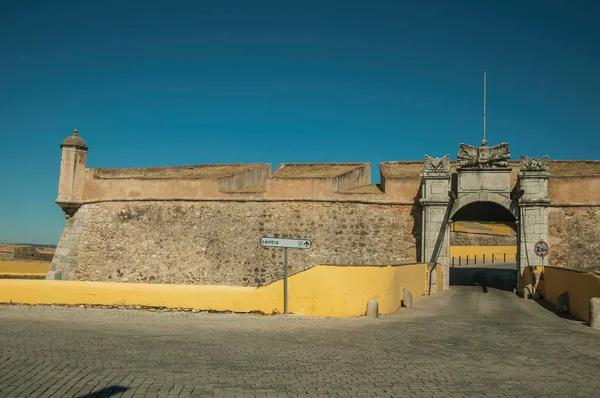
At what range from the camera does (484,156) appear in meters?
19.9

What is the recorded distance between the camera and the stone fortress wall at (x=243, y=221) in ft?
69.2

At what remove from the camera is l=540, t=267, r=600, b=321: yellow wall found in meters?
12.4

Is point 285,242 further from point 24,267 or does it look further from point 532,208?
point 24,267

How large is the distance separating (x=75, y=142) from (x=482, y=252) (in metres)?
29.2

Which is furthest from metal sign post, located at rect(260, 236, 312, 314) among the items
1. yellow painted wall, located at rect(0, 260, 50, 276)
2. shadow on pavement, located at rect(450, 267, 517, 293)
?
yellow painted wall, located at rect(0, 260, 50, 276)

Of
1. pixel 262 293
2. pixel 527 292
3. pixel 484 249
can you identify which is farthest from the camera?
pixel 484 249

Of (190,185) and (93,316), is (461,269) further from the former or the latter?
(93,316)

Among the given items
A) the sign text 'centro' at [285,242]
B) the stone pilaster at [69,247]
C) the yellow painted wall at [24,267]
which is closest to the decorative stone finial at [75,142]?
the stone pilaster at [69,247]

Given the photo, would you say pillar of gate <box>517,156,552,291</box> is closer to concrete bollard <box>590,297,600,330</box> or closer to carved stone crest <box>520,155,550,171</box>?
carved stone crest <box>520,155,550,171</box>

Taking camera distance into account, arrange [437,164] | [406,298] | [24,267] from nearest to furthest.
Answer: [406,298] → [437,164] → [24,267]

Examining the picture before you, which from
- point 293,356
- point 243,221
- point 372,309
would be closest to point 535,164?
point 372,309

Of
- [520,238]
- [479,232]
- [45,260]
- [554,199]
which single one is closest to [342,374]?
[520,238]

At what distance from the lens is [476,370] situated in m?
7.67

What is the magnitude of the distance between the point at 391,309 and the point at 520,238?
8006 mm
